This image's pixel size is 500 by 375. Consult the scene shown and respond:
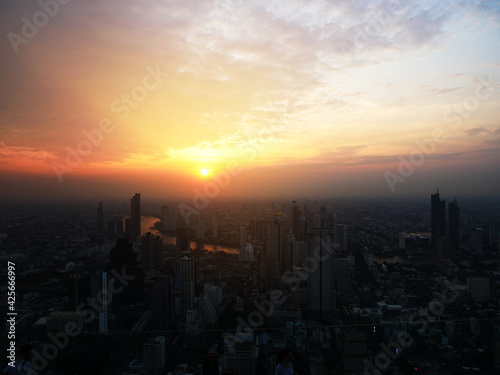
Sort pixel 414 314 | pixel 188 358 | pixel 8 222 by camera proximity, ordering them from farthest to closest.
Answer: pixel 8 222 < pixel 414 314 < pixel 188 358

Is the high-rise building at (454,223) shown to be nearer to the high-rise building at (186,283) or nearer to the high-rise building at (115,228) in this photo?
the high-rise building at (186,283)

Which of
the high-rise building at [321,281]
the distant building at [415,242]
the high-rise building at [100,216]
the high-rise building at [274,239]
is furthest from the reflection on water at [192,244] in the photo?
the distant building at [415,242]

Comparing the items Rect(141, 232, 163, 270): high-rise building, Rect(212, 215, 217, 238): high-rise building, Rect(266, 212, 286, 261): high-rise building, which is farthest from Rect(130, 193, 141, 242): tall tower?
Rect(266, 212, 286, 261): high-rise building

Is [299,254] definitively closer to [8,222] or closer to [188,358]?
[8,222]

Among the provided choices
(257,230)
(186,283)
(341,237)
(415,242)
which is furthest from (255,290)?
(415,242)

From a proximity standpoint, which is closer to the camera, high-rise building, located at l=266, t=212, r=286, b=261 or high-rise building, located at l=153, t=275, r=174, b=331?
high-rise building, located at l=153, t=275, r=174, b=331

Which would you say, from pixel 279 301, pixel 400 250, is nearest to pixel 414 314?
pixel 279 301

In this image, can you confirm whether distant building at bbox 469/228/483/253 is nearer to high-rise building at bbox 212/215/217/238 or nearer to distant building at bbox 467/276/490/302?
distant building at bbox 467/276/490/302
